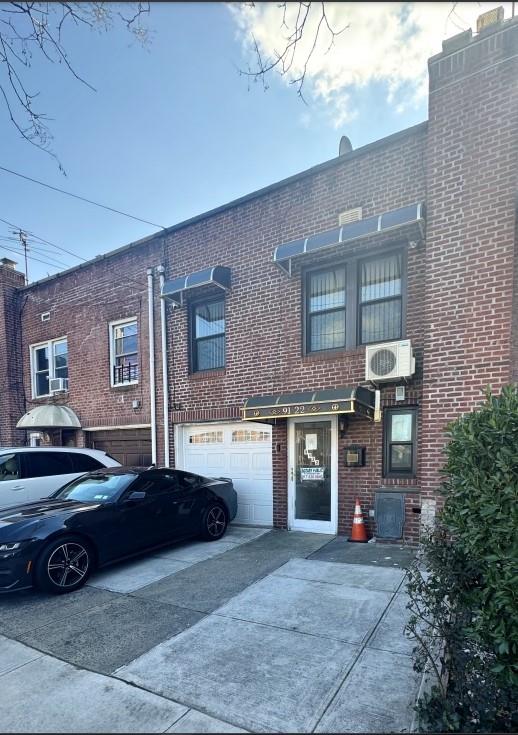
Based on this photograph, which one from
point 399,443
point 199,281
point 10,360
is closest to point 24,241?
point 10,360

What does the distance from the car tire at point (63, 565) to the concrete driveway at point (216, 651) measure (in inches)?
6.6

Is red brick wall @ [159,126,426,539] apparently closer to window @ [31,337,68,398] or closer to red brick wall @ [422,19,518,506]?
red brick wall @ [422,19,518,506]

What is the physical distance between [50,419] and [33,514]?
6011 millimetres

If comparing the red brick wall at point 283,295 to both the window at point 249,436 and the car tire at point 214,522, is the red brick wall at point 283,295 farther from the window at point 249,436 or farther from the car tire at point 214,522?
the car tire at point 214,522

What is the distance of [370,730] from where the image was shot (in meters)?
2.39

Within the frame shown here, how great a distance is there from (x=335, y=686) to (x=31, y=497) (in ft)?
20.4

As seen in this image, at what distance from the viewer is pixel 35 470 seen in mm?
7215

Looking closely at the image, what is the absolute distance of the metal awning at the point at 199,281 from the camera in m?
7.75

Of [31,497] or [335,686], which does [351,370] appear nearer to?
[335,686]

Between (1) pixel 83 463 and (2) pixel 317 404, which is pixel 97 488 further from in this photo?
(2) pixel 317 404

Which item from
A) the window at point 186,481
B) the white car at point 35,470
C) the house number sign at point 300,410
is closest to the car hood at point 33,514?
the window at point 186,481

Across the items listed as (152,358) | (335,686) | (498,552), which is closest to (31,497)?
(152,358)

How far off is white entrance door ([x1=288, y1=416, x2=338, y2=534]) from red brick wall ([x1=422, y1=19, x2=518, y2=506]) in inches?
64.4

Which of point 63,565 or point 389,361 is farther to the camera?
point 389,361
